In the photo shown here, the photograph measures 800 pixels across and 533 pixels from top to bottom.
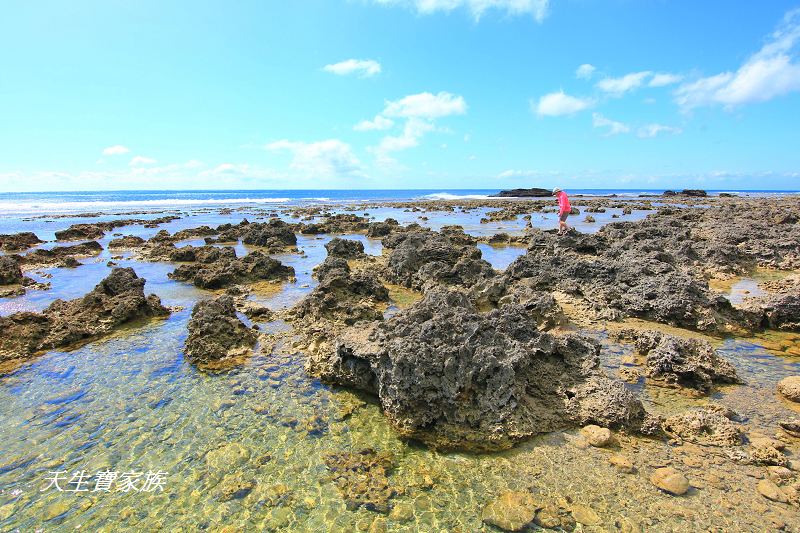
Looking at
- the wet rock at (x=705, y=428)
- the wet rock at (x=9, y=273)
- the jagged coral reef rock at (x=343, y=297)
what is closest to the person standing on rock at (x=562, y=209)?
the jagged coral reef rock at (x=343, y=297)

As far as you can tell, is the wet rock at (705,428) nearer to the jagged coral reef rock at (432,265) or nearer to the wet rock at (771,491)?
the wet rock at (771,491)

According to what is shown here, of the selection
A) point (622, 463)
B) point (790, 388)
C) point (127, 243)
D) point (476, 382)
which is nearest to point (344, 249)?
point (476, 382)

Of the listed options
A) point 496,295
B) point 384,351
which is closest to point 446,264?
point 496,295

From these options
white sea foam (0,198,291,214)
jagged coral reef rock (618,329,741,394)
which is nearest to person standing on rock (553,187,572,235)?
jagged coral reef rock (618,329,741,394)

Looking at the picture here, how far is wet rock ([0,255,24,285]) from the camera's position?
15766 mm

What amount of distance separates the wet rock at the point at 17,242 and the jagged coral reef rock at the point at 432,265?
79.3 feet

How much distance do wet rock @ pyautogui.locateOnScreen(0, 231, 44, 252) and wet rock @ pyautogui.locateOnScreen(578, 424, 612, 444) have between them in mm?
31363

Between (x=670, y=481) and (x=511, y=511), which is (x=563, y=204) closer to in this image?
(x=670, y=481)

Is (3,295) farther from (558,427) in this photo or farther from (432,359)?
(558,427)

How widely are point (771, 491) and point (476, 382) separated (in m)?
3.33

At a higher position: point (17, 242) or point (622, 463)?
point (17, 242)

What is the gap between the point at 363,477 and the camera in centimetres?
498

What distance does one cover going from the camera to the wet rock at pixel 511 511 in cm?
426

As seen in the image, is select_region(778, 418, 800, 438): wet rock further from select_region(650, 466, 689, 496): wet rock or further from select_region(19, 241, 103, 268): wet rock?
select_region(19, 241, 103, 268): wet rock
